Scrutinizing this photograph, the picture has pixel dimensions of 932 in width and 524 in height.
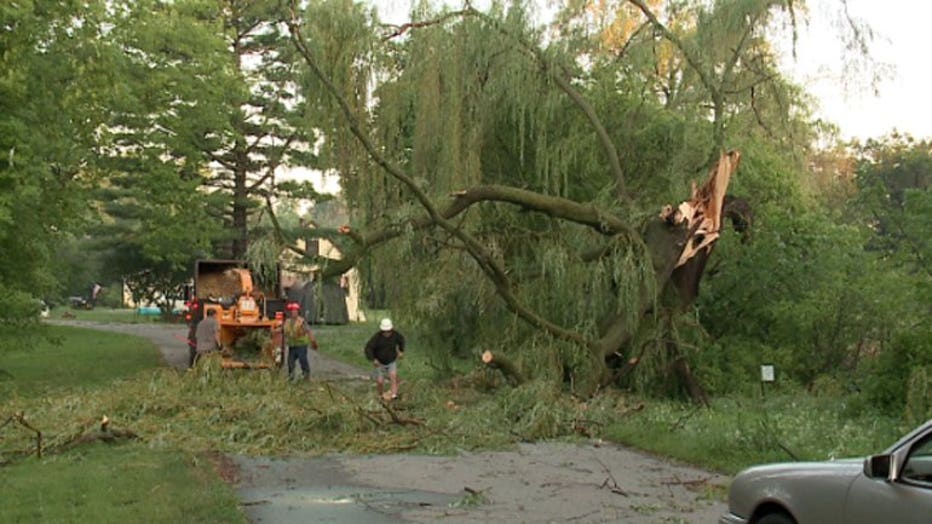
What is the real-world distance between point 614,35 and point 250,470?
14.6 meters

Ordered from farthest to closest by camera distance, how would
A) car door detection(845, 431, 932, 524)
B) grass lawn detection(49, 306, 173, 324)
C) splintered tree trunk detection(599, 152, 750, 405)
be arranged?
grass lawn detection(49, 306, 173, 324)
splintered tree trunk detection(599, 152, 750, 405)
car door detection(845, 431, 932, 524)

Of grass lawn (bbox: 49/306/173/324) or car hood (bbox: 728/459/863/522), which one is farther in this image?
grass lawn (bbox: 49/306/173/324)

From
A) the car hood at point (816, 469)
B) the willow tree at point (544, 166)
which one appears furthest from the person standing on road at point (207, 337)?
the car hood at point (816, 469)

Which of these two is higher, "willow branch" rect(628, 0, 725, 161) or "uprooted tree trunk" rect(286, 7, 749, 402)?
"willow branch" rect(628, 0, 725, 161)

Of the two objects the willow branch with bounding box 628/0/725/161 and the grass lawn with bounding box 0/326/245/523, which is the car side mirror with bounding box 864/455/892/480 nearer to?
the grass lawn with bounding box 0/326/245/523

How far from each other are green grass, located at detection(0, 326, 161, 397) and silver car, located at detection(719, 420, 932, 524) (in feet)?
50.1

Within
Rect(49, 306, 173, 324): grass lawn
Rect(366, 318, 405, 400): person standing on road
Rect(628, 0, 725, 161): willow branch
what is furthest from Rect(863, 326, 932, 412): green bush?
Rect(49, 306, 173, 324): grass lawn

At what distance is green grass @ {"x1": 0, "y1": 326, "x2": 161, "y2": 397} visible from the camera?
20859 millimetres

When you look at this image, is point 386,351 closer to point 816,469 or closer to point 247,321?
point 247,321

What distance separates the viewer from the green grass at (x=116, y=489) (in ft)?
28.1

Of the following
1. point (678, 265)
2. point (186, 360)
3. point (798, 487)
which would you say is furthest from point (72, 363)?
point (798, 487)

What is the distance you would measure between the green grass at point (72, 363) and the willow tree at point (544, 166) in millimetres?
6552

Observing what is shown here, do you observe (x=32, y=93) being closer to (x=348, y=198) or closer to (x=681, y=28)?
(x=348, y=198)

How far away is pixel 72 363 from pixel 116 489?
18444 millimetres
